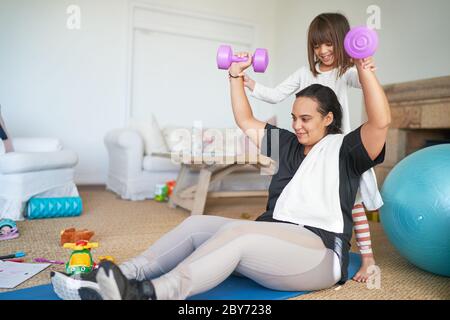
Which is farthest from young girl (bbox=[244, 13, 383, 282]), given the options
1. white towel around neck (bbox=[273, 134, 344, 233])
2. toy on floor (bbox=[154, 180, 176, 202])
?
toy on floor (bbox=[154, 180, 176, 202])

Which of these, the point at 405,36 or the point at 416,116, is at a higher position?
the point at 405,36

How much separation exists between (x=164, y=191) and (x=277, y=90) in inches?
78.1

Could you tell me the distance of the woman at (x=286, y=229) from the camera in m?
1.11

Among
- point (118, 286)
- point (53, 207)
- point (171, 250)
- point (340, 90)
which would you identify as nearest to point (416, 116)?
point (340, 90)

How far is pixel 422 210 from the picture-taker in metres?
1.59

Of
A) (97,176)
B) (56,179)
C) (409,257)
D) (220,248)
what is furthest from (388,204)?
(97,176)

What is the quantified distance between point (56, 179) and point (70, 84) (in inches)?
71.1

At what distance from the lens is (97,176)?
15.4 feet

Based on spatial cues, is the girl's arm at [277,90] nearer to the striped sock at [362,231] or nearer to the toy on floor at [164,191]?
the striped sock at [362,231]

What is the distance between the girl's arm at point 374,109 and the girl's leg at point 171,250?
0.55 metres

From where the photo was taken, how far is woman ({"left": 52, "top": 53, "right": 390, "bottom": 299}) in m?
1.11

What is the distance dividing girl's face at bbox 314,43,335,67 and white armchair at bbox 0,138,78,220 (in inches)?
77.4

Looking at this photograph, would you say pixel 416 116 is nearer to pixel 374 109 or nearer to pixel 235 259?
pixel 374 109

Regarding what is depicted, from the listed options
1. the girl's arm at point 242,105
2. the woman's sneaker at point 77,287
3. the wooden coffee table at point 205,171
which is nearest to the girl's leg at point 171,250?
the woman's sneaker at point 77,287
